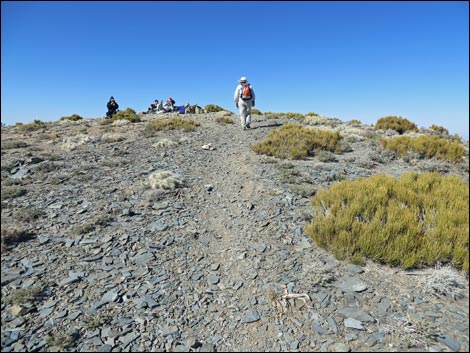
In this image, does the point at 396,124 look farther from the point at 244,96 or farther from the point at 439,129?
the point at 244,96

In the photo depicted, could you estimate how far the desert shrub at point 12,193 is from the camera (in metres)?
6.78

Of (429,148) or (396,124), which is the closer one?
(429,148)

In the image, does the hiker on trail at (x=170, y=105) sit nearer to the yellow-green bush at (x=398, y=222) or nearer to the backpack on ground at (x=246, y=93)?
the backpack on ground at (x=246, y=93)

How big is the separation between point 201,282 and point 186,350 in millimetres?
1467

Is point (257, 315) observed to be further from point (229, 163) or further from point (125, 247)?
point (229, 163)

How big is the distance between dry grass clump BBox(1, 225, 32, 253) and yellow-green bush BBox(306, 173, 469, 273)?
Answer: 253 inches

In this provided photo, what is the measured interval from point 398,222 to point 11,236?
26.8 ft

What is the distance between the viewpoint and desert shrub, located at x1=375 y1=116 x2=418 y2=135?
20.8 meters

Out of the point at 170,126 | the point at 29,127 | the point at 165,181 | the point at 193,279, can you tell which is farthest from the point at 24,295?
the point at 29,127

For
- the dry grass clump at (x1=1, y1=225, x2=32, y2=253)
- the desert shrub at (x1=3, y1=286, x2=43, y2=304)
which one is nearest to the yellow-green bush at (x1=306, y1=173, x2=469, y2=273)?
the desert shrub at (x1=3, y1=286, x2=43, y2=304)

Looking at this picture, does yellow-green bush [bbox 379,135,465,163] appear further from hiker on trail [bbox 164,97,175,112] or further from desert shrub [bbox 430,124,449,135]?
hiker on trail [bbox 164,97,175,112]

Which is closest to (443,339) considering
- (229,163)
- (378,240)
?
(378,240)

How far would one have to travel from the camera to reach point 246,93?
17.4 meters

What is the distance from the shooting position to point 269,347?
13.7ft
